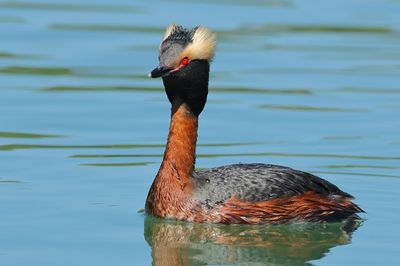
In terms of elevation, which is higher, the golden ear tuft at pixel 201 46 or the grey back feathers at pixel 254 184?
the golden ear tuft at pixel 201 46

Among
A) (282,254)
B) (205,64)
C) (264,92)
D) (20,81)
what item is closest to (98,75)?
(20,81)

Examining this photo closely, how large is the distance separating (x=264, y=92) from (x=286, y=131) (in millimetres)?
2233

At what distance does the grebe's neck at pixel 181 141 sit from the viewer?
1276 centimetres

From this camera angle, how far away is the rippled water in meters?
11.9

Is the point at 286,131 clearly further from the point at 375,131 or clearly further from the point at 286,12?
the point at 286,12

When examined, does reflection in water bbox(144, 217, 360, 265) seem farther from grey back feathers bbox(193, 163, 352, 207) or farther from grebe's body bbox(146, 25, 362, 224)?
Result: grey back feathers bbox(193, 163, 352, 207)

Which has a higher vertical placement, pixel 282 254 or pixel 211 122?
pixel 211 122

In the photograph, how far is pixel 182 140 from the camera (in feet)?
42.2

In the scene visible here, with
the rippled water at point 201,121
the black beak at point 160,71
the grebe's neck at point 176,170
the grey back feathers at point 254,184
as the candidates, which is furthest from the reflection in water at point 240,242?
the black beak at point 160,71

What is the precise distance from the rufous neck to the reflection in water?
54cm

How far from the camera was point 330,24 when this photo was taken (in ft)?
74.3

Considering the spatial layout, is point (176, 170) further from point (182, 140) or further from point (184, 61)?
point (184, 61)

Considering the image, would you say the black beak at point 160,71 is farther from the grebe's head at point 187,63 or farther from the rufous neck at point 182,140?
the rufous neck at point 182,140

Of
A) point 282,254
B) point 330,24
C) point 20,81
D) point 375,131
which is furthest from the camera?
point 330,24
